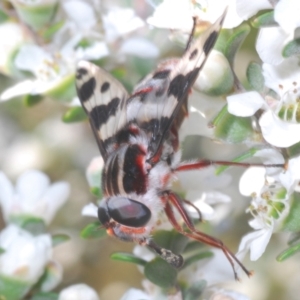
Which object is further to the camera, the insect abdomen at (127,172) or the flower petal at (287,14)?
the insect abdomen at (127,172)

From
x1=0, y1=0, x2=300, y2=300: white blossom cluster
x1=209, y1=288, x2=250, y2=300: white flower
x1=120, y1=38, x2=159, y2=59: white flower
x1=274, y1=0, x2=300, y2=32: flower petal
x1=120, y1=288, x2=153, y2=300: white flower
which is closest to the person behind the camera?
x1=274, y1=0, x2=300, y2=32: flower petal

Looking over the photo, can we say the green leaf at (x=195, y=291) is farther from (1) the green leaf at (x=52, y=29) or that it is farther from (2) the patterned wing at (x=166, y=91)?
(1) the green leaf at (x=52, y=29)

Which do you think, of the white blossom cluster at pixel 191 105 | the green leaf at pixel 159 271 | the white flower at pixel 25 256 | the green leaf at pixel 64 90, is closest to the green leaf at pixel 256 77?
the white blossom cluster at pixel 191 105

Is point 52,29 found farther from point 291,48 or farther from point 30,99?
point 291,48

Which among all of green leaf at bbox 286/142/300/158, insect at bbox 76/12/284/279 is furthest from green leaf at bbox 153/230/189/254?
green leaf at bbox 286/142/300/158

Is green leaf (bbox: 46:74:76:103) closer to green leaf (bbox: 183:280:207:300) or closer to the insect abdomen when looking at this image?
the insect abdomen
